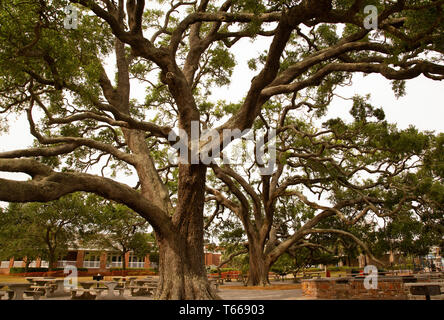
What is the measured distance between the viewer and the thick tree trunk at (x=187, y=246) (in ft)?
24.1

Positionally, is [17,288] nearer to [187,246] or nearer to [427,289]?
[187,246]

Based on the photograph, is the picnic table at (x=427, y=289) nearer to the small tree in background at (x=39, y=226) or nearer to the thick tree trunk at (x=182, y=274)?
the thick tree trunk at (x=182, y=274)

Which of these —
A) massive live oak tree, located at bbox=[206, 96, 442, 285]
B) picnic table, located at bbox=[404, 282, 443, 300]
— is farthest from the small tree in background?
picnic table, located at bbox=[404, 282, 443, 300]

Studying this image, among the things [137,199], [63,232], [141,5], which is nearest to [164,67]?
Answer: [141,5]

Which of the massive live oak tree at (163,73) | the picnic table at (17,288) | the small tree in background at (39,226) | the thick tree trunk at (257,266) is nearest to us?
the massive live oak tree at (163,73)

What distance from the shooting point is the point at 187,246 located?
25.5ft

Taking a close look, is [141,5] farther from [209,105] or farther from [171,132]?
[209,105]

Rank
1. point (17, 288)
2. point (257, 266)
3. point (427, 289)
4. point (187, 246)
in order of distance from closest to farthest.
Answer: point (427, 289) < point (187, 246) < point (17, 288) < point (257, 266)

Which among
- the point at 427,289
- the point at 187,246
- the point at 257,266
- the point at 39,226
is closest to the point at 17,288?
the point at 187,246

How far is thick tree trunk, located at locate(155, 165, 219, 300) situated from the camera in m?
7.35

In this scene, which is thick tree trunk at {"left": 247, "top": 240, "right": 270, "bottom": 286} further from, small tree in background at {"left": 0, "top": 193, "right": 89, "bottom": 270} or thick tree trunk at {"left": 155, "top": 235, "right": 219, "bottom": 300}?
small tree in background at {"left": 0, "top": 193, "right": 89, "bottom": 270}

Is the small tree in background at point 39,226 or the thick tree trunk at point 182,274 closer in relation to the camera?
the thick tree trunk at point 182,274

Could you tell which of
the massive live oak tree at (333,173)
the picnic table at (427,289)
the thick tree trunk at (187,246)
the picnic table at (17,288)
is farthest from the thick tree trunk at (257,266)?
the picnic table at (17,288)

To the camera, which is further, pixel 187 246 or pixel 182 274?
pixel 187 246
